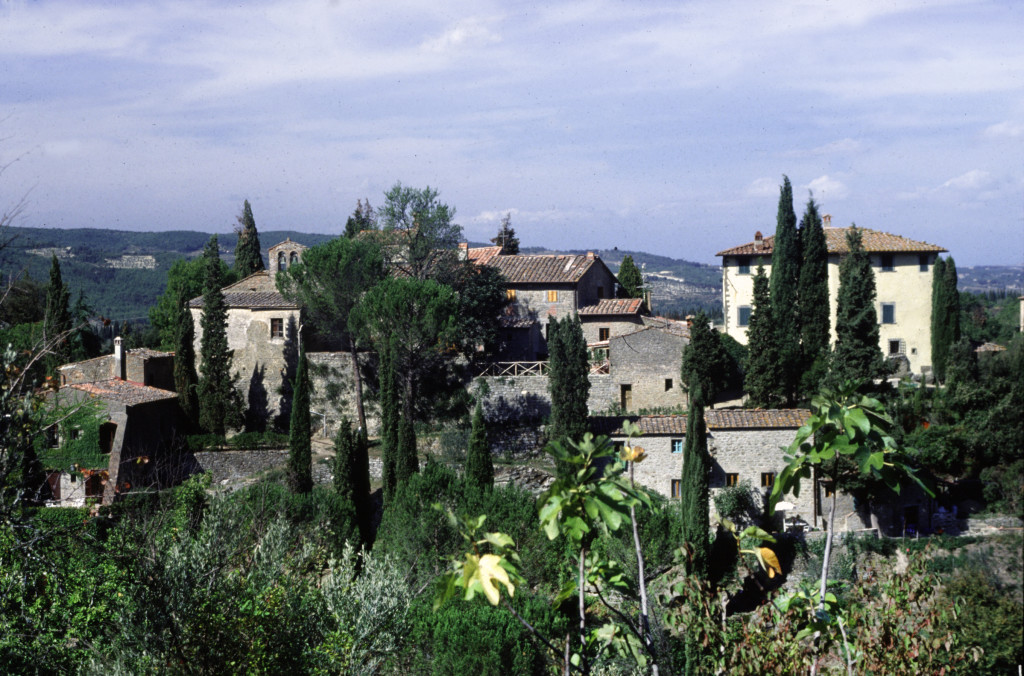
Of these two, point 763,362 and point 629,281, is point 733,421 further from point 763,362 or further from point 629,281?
point 629,281

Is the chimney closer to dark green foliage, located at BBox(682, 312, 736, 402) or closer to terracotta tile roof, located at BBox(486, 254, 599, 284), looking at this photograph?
terracotta tile roof, located at BBox(486, 254, 599, 284)

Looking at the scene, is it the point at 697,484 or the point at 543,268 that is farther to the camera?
the point at 543,268

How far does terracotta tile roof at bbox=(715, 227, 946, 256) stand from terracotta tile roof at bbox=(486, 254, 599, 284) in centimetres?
→ 650

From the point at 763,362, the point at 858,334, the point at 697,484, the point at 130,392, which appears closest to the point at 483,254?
the point at 763,362

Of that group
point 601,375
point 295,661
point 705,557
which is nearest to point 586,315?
point 601,375

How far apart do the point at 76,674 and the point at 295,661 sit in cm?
276

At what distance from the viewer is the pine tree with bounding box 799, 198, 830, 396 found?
110ft

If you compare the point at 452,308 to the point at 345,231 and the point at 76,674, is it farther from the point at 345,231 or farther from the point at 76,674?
the point at 76,674

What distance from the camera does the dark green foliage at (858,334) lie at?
29328 millimetres

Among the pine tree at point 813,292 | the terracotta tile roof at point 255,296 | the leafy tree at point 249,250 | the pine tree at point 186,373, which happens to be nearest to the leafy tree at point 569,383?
the pine tree at point 813,292

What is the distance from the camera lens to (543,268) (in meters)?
38.7

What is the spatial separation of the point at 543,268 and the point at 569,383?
11.0 m

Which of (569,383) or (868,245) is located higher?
(868,245)

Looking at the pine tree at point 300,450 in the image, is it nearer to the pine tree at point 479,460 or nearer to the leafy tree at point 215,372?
the leafy tree at point 215,372
